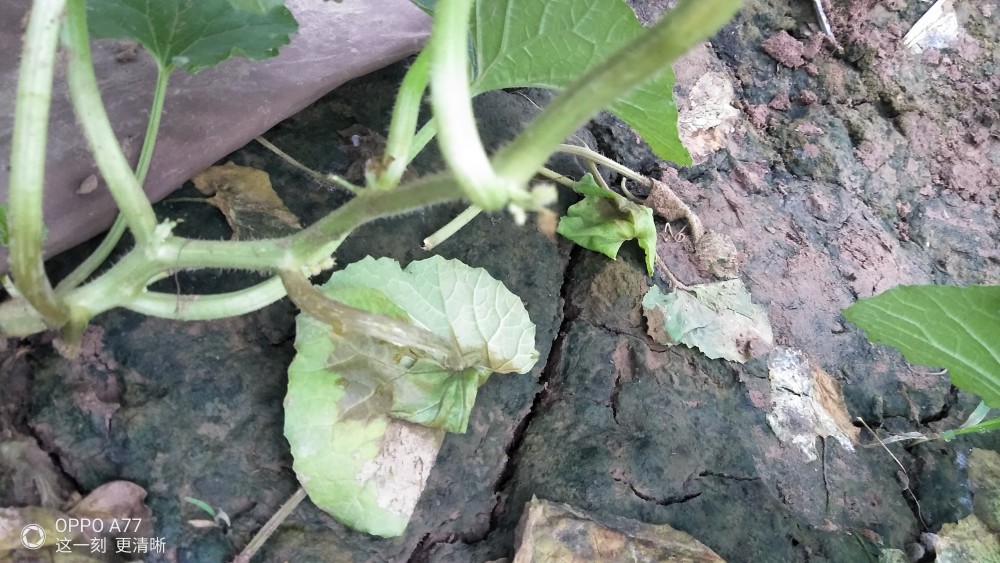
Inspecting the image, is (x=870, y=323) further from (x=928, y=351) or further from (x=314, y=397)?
(x=314, y=397)

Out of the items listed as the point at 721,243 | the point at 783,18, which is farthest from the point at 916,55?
the point at 721,243

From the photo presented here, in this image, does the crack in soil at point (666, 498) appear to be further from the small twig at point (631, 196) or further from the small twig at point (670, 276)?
the small twig at point (631, 196)

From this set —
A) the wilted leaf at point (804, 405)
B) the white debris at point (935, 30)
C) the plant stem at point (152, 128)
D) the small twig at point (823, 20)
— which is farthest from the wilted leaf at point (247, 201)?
the white debris at point (935, 30)

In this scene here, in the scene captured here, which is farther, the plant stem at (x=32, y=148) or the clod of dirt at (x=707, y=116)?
the clod of dirt at (x=707, y=116)

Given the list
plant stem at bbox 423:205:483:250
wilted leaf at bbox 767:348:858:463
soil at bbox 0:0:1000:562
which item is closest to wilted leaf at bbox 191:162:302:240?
soil at bbox 0:0:1000:562

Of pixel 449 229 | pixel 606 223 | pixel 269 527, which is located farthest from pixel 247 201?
pixel 606 223

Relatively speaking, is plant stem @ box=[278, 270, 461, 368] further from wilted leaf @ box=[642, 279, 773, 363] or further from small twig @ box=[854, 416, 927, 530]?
small twig @ box=[854, 416, 927, 530]
